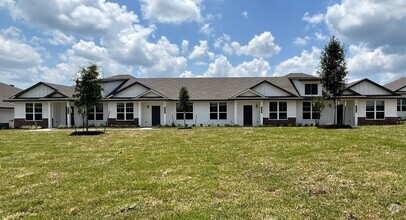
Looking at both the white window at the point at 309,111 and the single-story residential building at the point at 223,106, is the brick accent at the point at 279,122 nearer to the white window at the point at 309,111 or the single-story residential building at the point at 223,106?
the single-story residential building at the point at 223,106

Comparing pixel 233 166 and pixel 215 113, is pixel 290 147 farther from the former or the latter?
pixel 215 113

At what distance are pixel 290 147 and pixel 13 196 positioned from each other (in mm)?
10691

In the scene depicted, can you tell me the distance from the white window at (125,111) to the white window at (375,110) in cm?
2372

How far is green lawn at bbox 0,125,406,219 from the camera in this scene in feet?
19.4

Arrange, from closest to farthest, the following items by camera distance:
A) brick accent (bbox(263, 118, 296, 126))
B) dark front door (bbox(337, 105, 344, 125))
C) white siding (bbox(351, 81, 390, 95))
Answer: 1. brick accent (bbox(263, 118, 296, 126))
2. white siding (bbox(351, 81, 390, 95))
3. dark front door (bbox(337, 105, 344, 125))

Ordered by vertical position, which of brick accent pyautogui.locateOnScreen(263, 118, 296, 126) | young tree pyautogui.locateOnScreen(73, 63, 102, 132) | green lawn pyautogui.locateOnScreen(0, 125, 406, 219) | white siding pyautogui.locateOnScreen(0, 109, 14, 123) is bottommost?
green lawn pyautogui.locateOnScreen(0, 125, 406, 219)

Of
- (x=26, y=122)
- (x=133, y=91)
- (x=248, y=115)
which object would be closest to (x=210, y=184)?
(x=248, y=115)

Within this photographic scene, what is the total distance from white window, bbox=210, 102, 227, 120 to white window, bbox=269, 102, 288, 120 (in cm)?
466

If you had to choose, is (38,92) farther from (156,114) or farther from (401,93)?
(401,93)

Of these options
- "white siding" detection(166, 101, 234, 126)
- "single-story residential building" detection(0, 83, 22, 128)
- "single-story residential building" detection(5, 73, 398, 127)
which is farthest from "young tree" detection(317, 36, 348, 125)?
"single-story residential building" detection(0, 83, 22, 128)

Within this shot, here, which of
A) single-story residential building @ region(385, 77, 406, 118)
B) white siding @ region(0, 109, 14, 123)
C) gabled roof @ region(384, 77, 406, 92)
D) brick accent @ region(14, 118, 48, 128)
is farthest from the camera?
gabled roof @ region(384, 77, 406, 92)

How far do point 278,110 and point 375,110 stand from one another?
953 centimetres

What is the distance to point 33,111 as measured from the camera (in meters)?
33.2

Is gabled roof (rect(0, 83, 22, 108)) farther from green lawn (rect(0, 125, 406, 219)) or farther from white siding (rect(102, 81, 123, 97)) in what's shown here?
green lawn (rect(0, 125, 406, 219))
